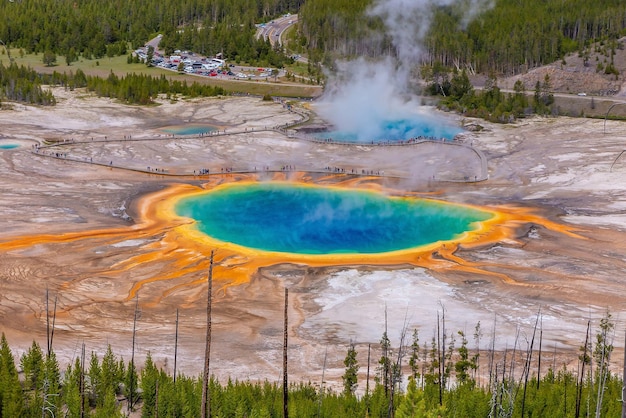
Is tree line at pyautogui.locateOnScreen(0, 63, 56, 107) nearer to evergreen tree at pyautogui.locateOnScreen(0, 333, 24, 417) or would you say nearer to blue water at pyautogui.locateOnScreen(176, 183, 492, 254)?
blue water at pyautogui.locateOnScreen(176, 183, 492, 254)

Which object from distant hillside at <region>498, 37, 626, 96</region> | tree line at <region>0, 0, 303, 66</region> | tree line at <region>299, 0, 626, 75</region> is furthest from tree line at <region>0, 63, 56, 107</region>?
distant hillside at <region>498, 37, 626, 96</region>

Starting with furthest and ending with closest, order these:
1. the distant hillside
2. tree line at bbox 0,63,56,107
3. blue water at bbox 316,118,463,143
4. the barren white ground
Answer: the distant hillside, tree line at bbox 0,63,56,107, blue water at bbox 316,118,463,143, the barren white ground

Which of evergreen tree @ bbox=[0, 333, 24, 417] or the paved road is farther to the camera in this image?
the paved road

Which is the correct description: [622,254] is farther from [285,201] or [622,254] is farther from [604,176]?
[285,201]

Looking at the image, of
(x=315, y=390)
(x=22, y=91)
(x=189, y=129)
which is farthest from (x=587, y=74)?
(x=315, y=390)

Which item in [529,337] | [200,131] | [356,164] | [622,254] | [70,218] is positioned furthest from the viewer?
[200,131]

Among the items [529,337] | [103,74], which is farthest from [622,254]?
[103,74]

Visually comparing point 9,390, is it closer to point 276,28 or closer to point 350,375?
point 350,375
